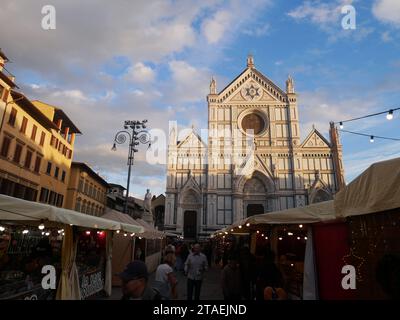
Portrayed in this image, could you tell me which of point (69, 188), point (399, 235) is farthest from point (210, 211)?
point (399, 235)

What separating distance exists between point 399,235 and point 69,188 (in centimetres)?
3172

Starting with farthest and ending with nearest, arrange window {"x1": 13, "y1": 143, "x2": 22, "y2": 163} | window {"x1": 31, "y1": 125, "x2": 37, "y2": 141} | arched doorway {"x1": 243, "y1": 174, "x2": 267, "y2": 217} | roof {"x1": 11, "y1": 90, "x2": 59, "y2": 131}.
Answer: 1. arched doorway {"x1": 243, "y1": 174, "x2": 267, "y2": 217}
2. window {"x1": 31, "y1": 125, "x2": 37, "y2": 141}
3. window {"x1": 13, "y1": 143, "x2": 22, "y2": 163}
4. roof {"x1": 11, "y1": 90, "x2": 59, "y2": 131}

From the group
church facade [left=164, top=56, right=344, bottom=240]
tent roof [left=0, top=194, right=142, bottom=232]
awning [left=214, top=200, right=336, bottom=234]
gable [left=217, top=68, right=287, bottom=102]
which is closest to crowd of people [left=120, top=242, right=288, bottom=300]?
awning [left=214, top=200, right=336, bottom=234]

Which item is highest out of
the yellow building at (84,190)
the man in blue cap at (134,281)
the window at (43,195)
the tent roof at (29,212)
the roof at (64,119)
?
the roof at (64,119)

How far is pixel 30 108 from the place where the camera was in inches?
826

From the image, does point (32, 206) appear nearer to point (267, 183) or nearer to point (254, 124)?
point (267, 183)

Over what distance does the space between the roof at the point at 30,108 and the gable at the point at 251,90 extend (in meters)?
21.9

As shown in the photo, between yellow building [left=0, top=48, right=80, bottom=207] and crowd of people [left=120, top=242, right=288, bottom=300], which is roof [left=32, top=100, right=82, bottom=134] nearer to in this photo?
yellow building [left=0, top=48, right=80, bottom=207]

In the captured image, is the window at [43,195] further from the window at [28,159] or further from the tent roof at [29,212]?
the tent roof at [29,212]

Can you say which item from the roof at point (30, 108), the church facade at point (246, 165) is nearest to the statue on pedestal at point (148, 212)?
the church facade at point (246, 165)

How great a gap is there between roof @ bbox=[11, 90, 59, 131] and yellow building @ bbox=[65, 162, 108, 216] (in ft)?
25.7

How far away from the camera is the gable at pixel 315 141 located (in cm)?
3582

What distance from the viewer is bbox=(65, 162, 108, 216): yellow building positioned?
30427 millimetres

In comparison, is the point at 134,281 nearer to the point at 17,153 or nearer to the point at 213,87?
the point at 17,153
